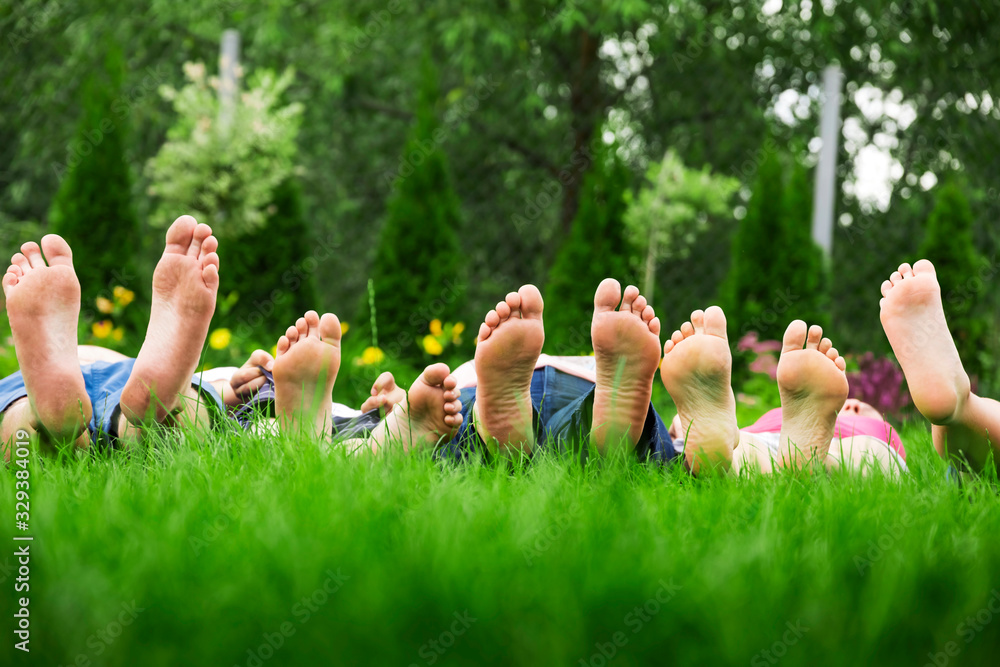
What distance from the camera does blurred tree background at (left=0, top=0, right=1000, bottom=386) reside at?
5.52 metres

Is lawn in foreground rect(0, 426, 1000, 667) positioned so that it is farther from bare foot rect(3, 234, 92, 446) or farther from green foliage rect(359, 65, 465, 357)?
green foliage rect(359, 65, 465, 357)

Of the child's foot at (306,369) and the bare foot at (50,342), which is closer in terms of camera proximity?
the bare foot at (50,342)

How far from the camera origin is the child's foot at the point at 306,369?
1645 millimetres

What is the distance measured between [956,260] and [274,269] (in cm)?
413

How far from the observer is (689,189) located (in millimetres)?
4770

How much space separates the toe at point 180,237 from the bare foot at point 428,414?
55 cm

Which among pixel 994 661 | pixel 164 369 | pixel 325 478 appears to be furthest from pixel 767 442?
pixel 164 369

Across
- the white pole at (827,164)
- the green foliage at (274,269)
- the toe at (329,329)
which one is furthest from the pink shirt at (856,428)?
the green foliage at (274,269)

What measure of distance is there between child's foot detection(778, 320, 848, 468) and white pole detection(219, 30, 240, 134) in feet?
13.5

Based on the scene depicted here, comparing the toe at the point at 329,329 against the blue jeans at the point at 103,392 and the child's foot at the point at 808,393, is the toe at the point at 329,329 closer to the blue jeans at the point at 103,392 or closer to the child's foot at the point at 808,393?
the blue jeans at the point at 103,392

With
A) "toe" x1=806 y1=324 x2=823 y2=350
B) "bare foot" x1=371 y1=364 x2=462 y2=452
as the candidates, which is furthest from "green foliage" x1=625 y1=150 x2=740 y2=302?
"bare foot" x1=371 y1=364 x2=462 y2=452

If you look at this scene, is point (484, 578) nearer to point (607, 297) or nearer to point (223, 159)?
point (607, 297)

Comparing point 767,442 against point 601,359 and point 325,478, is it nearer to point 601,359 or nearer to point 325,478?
point 601,359

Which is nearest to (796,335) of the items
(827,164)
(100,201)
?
(827,164)
